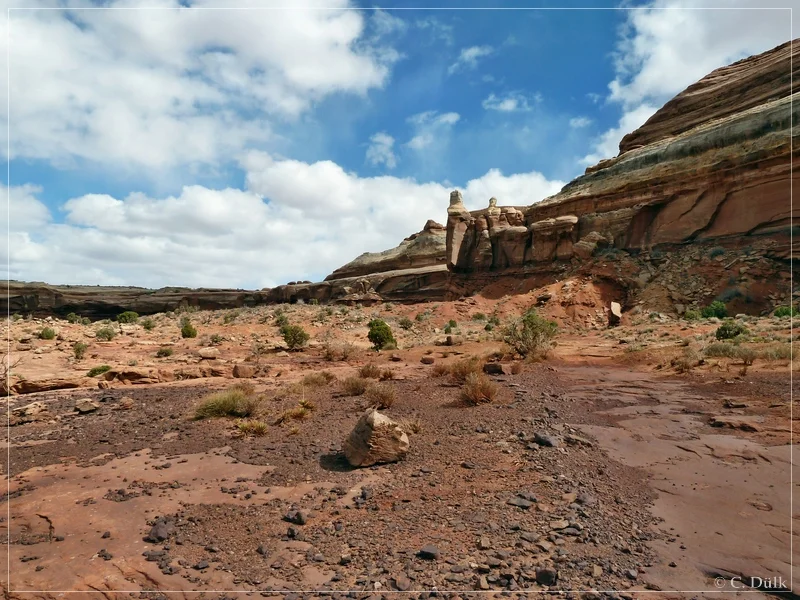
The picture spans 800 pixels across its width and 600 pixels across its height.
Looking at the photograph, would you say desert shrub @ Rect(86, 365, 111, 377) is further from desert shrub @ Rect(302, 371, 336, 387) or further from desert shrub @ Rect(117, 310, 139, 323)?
desert shrub @ Rect(117, 310, 139, 323)

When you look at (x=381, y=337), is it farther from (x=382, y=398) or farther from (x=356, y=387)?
(x=382, y=398)

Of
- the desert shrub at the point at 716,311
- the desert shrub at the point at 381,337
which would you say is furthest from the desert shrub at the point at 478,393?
the desert shrub at the point at 716,311

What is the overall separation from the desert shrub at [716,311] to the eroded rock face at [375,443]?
21062mm

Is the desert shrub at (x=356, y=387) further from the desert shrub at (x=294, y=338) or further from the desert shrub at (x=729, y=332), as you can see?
the desert shrub at (x=729, y=332)

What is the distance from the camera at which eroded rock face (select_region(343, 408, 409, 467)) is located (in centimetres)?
642

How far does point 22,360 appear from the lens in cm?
1549

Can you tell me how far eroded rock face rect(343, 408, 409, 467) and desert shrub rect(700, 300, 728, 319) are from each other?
21.1 metres

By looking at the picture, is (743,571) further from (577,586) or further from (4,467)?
(4,467)

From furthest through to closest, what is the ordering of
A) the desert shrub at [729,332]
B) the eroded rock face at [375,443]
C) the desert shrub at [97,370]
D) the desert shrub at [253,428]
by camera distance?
the desert shrub at [729,332] < the desert shrub at [97,370] < the desert shrub at [253,428] < the eroded rock face at [375,443]

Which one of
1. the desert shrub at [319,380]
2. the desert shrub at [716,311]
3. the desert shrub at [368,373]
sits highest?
the desert shrub at [716,311]

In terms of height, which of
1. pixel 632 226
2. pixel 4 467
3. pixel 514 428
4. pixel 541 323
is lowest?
pixel 4 467

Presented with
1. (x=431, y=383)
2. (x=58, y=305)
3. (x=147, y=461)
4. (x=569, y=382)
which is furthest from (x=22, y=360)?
(x=58, y=305)

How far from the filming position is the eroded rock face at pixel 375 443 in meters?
6.42

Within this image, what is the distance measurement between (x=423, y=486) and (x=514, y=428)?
2.48 meters
